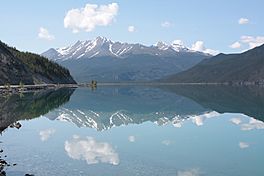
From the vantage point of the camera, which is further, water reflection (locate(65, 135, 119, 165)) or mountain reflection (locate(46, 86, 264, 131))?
mountain reflection (locate(46, 86, 264, 131))

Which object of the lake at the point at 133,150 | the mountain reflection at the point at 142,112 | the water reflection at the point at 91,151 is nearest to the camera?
the lake at the point at 133,150

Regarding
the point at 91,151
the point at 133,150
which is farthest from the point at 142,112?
the point at 91,151

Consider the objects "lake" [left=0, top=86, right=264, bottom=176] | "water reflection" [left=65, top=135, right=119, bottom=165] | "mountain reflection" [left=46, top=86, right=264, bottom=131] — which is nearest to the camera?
"lake" [left=0, top=86, right=264, bottom=176]

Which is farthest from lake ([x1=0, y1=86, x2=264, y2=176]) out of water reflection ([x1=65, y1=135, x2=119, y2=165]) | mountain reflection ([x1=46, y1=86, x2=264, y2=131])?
mountain reflection ([x1=46, y1=86, x2=264, y2=131])

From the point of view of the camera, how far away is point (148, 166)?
34.0 m

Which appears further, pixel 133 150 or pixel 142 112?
pixel 142 112

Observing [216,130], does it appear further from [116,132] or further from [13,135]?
[13,135]

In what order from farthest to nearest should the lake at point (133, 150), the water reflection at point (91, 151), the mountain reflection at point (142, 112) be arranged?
the mountain reflection at point (142, 112)
the water reflection at point (91, 151)
the lake at point (133, 150)

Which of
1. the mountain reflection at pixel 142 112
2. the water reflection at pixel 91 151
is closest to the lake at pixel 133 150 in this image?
the water reflection at pixel 91 151

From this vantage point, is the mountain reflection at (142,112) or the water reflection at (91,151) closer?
the water reflection at (91,151)

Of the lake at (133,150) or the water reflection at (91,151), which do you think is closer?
the lake at (133,150)

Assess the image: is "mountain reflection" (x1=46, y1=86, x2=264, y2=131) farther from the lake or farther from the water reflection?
the water reflection

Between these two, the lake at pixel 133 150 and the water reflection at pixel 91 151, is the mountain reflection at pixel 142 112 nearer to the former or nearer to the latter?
the lake at pixel 133 150

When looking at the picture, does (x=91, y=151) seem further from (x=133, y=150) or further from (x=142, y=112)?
(x=142, y=112)
